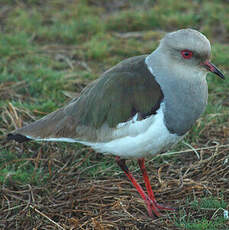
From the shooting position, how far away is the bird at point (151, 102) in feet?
12.5

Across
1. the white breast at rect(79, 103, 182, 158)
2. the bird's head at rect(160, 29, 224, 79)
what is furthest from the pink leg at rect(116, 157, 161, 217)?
the bird's head at rect(160, 29, 224, 79)

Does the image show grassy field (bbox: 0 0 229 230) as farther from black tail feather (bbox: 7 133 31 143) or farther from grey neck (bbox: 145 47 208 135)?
grey neck (bbox: 145 47 208 135)

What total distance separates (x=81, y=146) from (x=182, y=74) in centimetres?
156

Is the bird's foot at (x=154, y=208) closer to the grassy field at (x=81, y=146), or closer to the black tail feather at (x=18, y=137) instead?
the grassy field at (x=81, y=146)

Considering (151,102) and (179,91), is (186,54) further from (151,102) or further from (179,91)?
(151,102)

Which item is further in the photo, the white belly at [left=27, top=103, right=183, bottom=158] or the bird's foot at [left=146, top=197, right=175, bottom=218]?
the bird's foot at [left=146, top=197, right=175, bottom=218]

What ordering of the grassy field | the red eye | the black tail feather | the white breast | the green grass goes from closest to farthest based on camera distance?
1. the green grass
2. the white breast
3. the red eye
4. the grassy field
5. the black tail feather

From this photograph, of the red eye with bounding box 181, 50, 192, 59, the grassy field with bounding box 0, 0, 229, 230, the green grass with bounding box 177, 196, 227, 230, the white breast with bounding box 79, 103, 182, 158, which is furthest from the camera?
the grassy field with bounding box 0, 0, 229, 230

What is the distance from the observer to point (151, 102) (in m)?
3.84

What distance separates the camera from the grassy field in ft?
13.1

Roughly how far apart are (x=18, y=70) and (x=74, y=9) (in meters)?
2.22

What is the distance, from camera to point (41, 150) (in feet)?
16.1

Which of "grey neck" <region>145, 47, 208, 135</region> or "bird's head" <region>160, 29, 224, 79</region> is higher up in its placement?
"bird's head" <region>160, 29, 224, 79</region>

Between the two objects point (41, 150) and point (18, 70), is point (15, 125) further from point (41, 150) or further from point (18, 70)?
point (18, 70)
